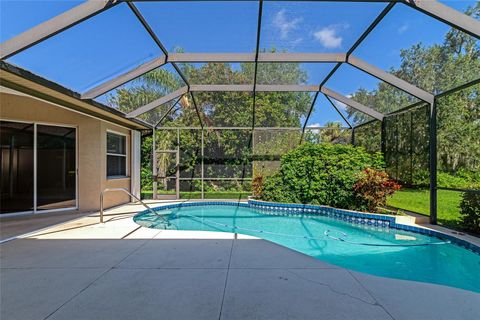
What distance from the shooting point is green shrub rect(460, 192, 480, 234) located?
5.29 m

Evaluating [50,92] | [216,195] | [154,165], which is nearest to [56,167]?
[50,92]

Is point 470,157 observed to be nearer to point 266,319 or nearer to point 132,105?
point 266,319

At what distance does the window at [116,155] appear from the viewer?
862 cm

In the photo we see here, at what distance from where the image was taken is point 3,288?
284 cm

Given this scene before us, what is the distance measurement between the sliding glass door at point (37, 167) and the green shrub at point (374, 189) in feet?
27.6

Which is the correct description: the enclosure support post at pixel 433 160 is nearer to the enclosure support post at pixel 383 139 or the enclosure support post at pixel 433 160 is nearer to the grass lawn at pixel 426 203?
the grass lawn at pixel 426 203

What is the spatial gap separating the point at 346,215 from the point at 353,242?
2.31m

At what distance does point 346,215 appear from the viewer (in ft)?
26.1

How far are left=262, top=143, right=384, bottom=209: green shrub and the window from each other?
17.3ft

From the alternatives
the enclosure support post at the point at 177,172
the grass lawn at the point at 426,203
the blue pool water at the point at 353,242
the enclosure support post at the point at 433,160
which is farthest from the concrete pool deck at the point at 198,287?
the enclosure support post at the point at 177,172

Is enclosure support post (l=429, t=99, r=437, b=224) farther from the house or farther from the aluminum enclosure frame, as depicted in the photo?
the house

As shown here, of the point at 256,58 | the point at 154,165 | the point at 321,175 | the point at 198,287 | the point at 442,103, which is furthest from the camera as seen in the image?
the point at 154,165

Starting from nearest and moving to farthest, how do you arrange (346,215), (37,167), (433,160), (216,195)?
(433,160) → (37,167) → (346,215) → (216,195)

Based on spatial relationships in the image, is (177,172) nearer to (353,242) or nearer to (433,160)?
(353,242)
